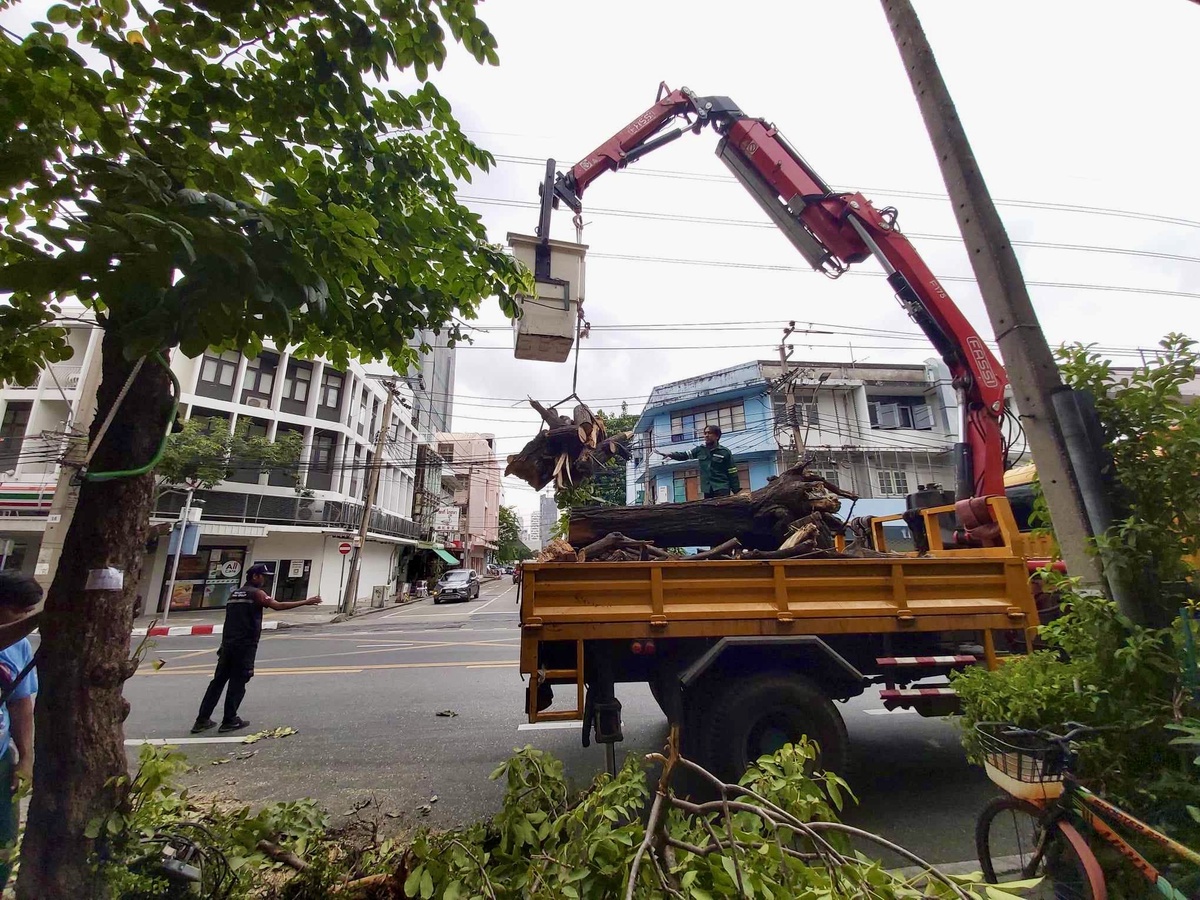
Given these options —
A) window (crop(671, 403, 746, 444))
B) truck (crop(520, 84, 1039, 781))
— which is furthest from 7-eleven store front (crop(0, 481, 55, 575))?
window (crop(671, 403, 746, 444))

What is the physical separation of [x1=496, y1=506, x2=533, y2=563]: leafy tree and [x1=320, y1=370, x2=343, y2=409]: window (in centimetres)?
3885

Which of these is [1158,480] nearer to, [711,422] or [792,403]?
[792,403]

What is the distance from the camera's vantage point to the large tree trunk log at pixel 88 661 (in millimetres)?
1730

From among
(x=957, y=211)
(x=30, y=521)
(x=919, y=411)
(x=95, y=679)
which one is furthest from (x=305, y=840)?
(x=919, y=411)

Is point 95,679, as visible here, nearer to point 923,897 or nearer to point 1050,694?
point 923,897

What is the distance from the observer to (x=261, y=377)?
21.1 m

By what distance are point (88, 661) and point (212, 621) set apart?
1862 cm

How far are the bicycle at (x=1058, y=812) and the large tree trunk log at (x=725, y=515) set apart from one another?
8.75ft

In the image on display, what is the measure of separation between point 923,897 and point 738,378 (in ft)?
77.1

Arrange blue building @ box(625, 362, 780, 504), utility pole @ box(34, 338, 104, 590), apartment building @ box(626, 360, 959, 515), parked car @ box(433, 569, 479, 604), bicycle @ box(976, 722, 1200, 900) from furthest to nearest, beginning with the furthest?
parked car @ box(433, 569, 479, 604)
blue building @ box(625, 362, 780, 504)
apartment building @ box(626, 360, 959, 515)
utility pole @ box(34, 338, 104, 590)
bicycle @ box(976, 722, 1200, 900)

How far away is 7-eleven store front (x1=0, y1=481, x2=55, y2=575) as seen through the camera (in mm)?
17000

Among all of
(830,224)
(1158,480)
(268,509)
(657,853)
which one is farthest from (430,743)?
(268,509)

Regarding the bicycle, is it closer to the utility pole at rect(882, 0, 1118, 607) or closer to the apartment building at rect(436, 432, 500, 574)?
the utility pole at rect(882, 0, 1118, 607)

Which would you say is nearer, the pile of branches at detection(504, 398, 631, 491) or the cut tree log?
the cut tree log
